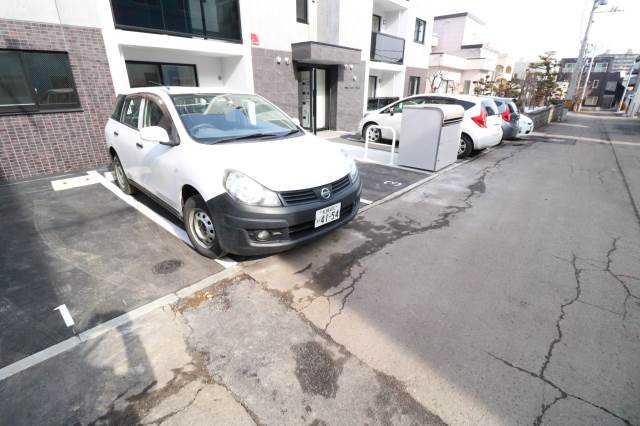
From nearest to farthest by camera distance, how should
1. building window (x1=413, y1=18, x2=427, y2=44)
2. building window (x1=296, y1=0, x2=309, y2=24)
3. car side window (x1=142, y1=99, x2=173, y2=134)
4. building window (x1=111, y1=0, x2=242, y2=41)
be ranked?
car side window (x1=142, y1=99, x2=173, y2=134), building window (x1=111, y1=0, x2=242, y2=41), building window (x1=296, y1=0, x2=309, y2=24), building window (x1=413, y1=18, x2=427, y2=44)

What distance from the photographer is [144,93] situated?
401 cm

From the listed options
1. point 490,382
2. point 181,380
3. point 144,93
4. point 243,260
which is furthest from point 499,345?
point 144,93

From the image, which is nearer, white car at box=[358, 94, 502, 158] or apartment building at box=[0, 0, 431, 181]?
apartment building at box=[0, 0, 431, 181]

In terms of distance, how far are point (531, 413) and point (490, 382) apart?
25 cm

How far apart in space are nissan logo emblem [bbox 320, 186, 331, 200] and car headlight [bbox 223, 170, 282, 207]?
1.52ft

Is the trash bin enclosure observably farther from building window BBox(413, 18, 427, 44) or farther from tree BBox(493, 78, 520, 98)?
tree BBox(493, 78, 520, 98)

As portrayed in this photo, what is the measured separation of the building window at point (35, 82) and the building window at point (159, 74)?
171 centimetres

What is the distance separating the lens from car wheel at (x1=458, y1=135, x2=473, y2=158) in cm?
804

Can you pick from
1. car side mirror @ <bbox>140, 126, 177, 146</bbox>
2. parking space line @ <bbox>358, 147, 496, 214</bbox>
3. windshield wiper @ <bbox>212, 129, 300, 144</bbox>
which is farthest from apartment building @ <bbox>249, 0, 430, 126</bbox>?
car side mirror @ <bbox>140, 126, 177, 146</bbox>

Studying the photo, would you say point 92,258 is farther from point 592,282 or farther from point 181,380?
point 592,282

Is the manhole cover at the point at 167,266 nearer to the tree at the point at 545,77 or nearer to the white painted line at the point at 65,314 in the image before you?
the white painted line at the point at 65,314

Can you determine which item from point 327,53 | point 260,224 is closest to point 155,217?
point 260,224

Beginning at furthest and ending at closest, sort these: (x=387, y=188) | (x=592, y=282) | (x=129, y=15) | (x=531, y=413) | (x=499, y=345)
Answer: (x=129, y=15) → (x=387, y=188) → (x=592, y=282) → (x=499, y=345) → (x=531, y=413)

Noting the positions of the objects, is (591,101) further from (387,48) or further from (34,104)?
(34,104)
